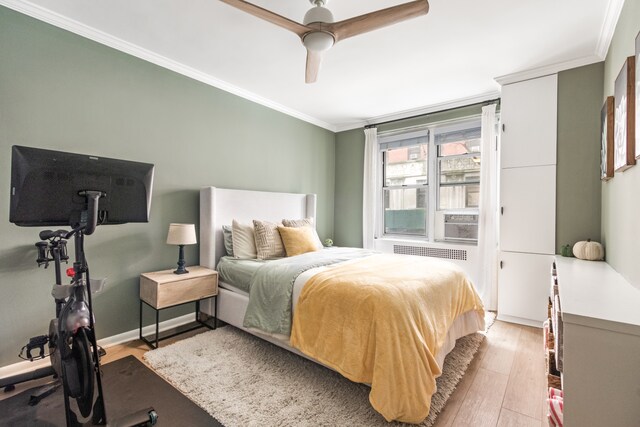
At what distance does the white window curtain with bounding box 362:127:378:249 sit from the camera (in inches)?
181

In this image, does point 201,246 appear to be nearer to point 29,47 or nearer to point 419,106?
point 29,47

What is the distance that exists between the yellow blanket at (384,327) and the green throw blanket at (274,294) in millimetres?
149

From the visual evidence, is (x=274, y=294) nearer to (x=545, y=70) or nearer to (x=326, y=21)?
(x=326, y=21)

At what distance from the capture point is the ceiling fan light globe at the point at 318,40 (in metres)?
1.92

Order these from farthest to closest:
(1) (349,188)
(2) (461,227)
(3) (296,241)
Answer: (1) (349,188) → (2) (461,227) → (3) (296,241)

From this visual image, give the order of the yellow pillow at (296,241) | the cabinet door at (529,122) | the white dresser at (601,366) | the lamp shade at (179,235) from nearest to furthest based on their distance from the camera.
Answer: the white dresser at (601,366), the lamp shade at (179,235), the cabinet door at (529,122), the yellow pillow at (296,241)

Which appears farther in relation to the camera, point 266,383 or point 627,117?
point 266,383

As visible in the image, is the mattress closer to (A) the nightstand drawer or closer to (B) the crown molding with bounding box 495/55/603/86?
(A) the nightstand drawer

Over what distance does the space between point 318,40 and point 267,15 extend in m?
0.36

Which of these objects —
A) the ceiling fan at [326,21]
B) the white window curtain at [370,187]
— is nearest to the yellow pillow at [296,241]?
the white window curtain at [370,187]

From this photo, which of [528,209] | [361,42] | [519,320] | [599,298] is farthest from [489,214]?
[361,42]

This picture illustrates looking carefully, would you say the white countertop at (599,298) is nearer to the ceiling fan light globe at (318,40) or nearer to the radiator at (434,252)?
the radiator at (434,252)

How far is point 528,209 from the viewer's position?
10.1 feet

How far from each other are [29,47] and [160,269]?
1990 mm
